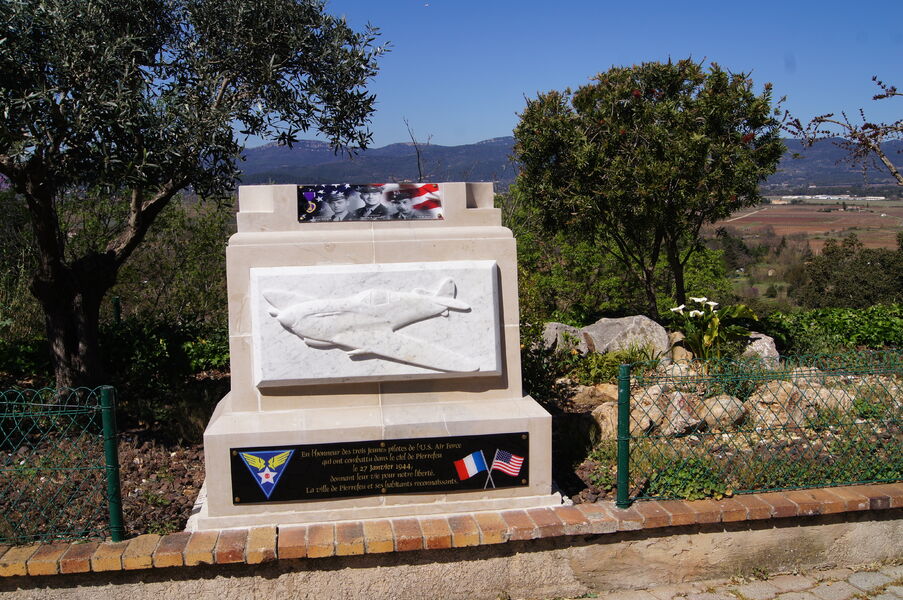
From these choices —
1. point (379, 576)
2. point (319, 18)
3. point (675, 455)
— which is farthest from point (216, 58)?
point (675, 455)

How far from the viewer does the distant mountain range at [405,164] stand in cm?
990

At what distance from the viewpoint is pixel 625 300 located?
12961mm

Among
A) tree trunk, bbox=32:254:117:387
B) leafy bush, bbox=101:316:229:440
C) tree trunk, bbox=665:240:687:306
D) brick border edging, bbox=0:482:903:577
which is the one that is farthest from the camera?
tree trunk, bbox=665:240:687:306

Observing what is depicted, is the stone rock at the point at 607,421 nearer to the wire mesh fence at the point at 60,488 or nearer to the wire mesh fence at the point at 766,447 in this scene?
the wire mesh fence at the point at 766,447

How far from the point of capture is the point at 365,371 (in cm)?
493

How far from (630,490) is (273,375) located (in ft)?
8.77

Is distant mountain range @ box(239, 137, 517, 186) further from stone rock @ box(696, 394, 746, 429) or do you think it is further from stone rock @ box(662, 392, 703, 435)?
stone rock @ box(696, 394, 746, 429)

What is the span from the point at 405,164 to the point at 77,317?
9643 millimetres

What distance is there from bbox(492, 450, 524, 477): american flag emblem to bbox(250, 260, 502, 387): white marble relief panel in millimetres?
558

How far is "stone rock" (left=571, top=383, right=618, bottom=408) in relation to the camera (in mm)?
7602


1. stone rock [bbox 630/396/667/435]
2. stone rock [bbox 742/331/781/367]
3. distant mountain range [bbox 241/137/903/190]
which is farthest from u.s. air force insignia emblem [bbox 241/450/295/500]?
stone rock [bbox 742/331/781/367]

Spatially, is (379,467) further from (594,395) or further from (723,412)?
(594,395)

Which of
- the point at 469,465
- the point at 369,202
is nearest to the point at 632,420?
the point at 469,465

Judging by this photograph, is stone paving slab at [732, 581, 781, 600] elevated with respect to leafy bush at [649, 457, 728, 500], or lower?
lower
